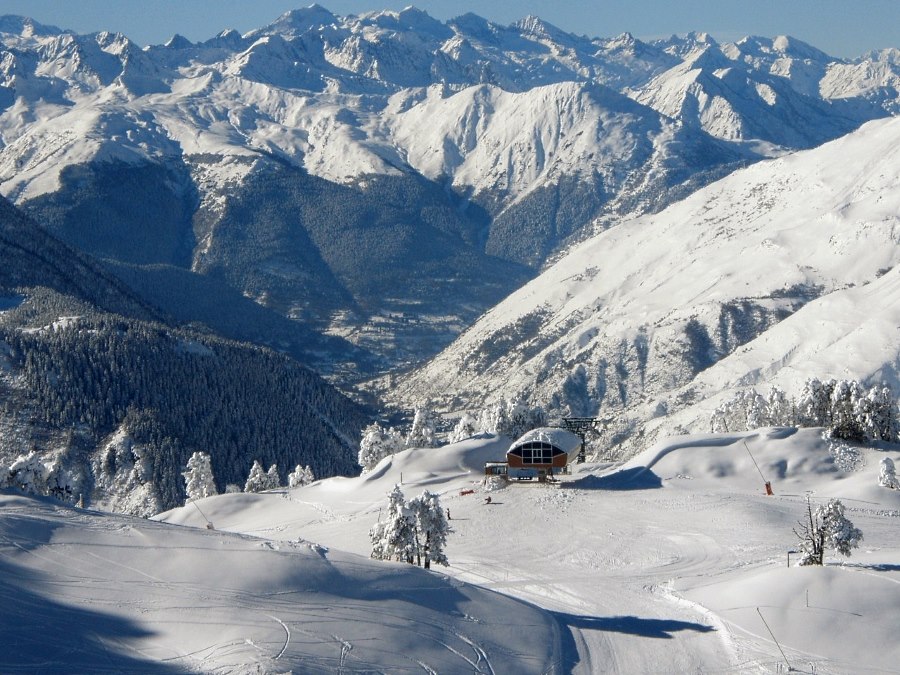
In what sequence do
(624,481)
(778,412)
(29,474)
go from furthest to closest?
(778,412) < (29,474) < (624,481)

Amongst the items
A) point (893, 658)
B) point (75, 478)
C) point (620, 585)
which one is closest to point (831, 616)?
point (893, 658)

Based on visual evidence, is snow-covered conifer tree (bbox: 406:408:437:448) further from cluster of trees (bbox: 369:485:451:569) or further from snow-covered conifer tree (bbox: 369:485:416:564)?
snow-covered conifer tree (bbox: 369:485:416:564)

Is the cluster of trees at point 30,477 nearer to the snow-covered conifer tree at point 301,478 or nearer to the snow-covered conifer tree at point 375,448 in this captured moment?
the snow-covered conifer tree at point 301,478

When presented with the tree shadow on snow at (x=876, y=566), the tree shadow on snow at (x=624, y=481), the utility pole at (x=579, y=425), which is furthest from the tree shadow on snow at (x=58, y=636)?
the utility pole at (x=579, y=425)

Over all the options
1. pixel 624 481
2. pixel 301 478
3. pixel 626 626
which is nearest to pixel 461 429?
pixel 301 478

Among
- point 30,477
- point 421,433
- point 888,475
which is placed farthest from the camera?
point 421,433

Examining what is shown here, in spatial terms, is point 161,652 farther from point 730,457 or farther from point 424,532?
point 730,457

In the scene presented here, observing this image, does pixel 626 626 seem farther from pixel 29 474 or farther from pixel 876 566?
pixel 29 474
